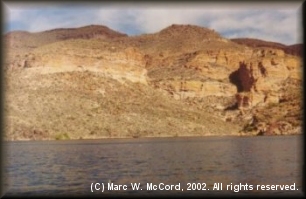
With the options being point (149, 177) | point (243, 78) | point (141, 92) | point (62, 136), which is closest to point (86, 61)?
point (141, 92)

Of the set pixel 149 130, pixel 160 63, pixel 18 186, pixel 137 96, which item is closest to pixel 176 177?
pixel 18 186

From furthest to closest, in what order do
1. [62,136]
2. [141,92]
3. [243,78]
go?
[243,78], [141,92], [62,136]

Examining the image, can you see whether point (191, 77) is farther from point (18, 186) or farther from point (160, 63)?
point (18, 186)

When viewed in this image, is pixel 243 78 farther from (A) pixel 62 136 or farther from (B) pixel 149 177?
(B) pixel 149 177

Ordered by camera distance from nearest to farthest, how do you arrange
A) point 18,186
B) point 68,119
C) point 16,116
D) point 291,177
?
point 18,186
point 291,177
point 16,116
point 68,119

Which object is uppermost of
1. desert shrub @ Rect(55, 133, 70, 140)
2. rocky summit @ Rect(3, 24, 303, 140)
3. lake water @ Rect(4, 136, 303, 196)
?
rocky summit @ Rect(3, 24, 303, 140)

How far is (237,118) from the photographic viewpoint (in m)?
131

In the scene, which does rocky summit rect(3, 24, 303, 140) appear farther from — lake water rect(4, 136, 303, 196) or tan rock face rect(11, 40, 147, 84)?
lake water rect(4, 136, 303, 196)

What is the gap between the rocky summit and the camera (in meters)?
100

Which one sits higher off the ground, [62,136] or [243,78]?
[243,78]

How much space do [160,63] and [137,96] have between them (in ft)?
171

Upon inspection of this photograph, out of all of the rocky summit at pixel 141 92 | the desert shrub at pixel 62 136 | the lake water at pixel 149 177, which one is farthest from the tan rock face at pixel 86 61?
the lake water at pixel 149 177

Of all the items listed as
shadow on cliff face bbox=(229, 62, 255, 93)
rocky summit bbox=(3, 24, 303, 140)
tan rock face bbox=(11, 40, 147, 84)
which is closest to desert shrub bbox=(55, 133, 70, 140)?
rocky summit bbox=(3, 24, 303, 140)

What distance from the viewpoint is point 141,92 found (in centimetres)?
12475
